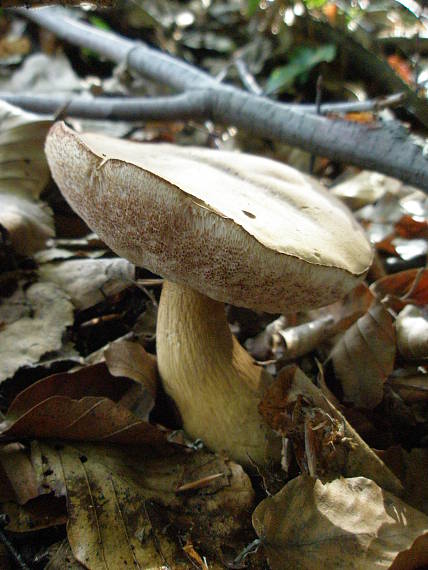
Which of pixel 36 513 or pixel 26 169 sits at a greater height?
pixel 26 169

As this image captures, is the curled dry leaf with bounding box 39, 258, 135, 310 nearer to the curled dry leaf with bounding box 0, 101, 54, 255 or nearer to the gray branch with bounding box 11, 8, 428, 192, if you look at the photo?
the curled dry leaf with bounding box 0, 101, 54, 255

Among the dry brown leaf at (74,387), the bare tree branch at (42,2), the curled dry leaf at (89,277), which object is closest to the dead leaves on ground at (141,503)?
the dry brown leaf at (74,387)

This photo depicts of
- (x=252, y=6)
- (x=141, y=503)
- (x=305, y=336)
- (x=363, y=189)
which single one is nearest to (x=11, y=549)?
(x=141, y=503)

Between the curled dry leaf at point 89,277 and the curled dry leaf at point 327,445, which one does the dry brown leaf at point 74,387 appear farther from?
the curled dry leaf at point 327,445

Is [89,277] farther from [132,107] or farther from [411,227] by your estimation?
[411,227]

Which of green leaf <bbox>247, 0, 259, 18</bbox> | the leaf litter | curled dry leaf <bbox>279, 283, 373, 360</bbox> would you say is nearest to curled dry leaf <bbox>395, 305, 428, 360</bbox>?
the leaf litter

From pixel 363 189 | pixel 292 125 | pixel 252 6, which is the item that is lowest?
pixel 363 189
